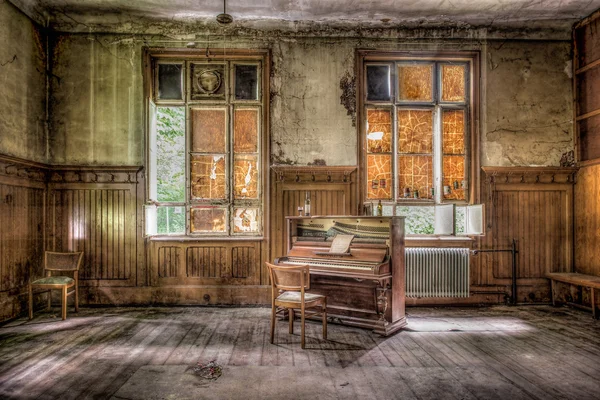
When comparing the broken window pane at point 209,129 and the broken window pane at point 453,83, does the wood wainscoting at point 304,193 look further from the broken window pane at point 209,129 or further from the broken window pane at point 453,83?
the broken window pane at point 453,83

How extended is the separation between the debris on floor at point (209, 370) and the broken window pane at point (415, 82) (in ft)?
15.3

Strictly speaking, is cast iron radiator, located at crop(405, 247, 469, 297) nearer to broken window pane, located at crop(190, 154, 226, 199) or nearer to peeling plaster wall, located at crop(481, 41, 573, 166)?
peeling plaster wall, located at crop(481, 41, 573, 166)

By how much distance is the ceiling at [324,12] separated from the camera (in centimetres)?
530

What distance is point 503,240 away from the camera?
5.91 m

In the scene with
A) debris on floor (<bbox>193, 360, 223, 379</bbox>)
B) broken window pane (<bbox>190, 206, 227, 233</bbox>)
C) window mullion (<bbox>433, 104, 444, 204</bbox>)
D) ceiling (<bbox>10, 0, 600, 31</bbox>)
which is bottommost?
debris on floor (<bbox>193, 360, 223, 379</bbox>)

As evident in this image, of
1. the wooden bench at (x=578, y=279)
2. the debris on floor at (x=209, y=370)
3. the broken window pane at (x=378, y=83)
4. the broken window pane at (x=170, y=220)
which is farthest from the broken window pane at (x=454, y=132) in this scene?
the debris on floor at (x=209, y=370)

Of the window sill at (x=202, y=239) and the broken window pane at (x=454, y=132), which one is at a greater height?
the broken window pane at (x=454, y=132)

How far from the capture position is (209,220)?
19.7 ft

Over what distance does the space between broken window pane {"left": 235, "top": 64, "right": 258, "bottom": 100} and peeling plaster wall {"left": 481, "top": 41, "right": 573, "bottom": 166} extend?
3528mm

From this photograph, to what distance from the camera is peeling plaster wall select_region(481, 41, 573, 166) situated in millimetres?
5926

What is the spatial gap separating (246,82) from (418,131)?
2.79 metres

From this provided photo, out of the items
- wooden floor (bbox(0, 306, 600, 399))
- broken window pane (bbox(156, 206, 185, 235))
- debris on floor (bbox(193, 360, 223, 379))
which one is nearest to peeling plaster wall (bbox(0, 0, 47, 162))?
broken window pane (bbox(156, 206, 185, 235))

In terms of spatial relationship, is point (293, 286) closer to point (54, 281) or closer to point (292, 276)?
point (292, 276)

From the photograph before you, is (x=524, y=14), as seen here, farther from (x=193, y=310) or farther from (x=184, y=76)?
(x=193, y=310)
